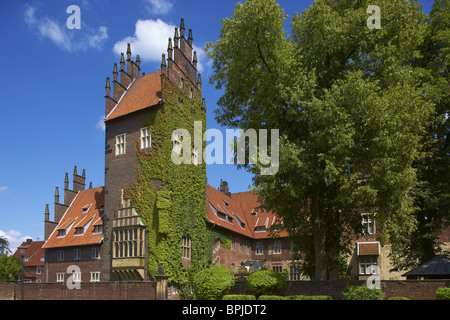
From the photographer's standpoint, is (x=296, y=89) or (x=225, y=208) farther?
(x=225, y=208)

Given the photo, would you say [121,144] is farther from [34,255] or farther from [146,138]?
[34,255]

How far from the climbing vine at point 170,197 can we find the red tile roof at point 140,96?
1.50 m

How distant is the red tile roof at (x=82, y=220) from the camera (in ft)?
117

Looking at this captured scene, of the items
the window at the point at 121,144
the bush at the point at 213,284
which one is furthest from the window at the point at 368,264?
the window at the point at 121,144

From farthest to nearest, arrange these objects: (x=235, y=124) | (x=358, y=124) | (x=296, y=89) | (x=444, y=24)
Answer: (x=444, y=24) < (x=235, y=124) < (x=296, y=89) < (x=358, y=124)

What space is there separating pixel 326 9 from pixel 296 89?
4374mm

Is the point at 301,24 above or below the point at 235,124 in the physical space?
above

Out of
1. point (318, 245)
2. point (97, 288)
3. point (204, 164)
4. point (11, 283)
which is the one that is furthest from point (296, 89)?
point (11, 283)

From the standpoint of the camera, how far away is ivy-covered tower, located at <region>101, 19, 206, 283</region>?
29531 millimetres

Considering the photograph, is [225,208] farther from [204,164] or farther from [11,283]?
[11,283]

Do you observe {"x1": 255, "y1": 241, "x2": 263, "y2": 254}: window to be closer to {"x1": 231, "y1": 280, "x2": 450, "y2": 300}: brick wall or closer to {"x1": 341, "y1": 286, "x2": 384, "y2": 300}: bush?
{"x1": 231, "y1": 280, "x2": 450, "y2": 300}: brick wall

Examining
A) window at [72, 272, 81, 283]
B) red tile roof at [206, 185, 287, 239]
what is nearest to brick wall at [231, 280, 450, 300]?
red tile roof at [206, 185, 287, 239]

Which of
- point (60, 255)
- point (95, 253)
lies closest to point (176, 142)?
point (95, 253)
